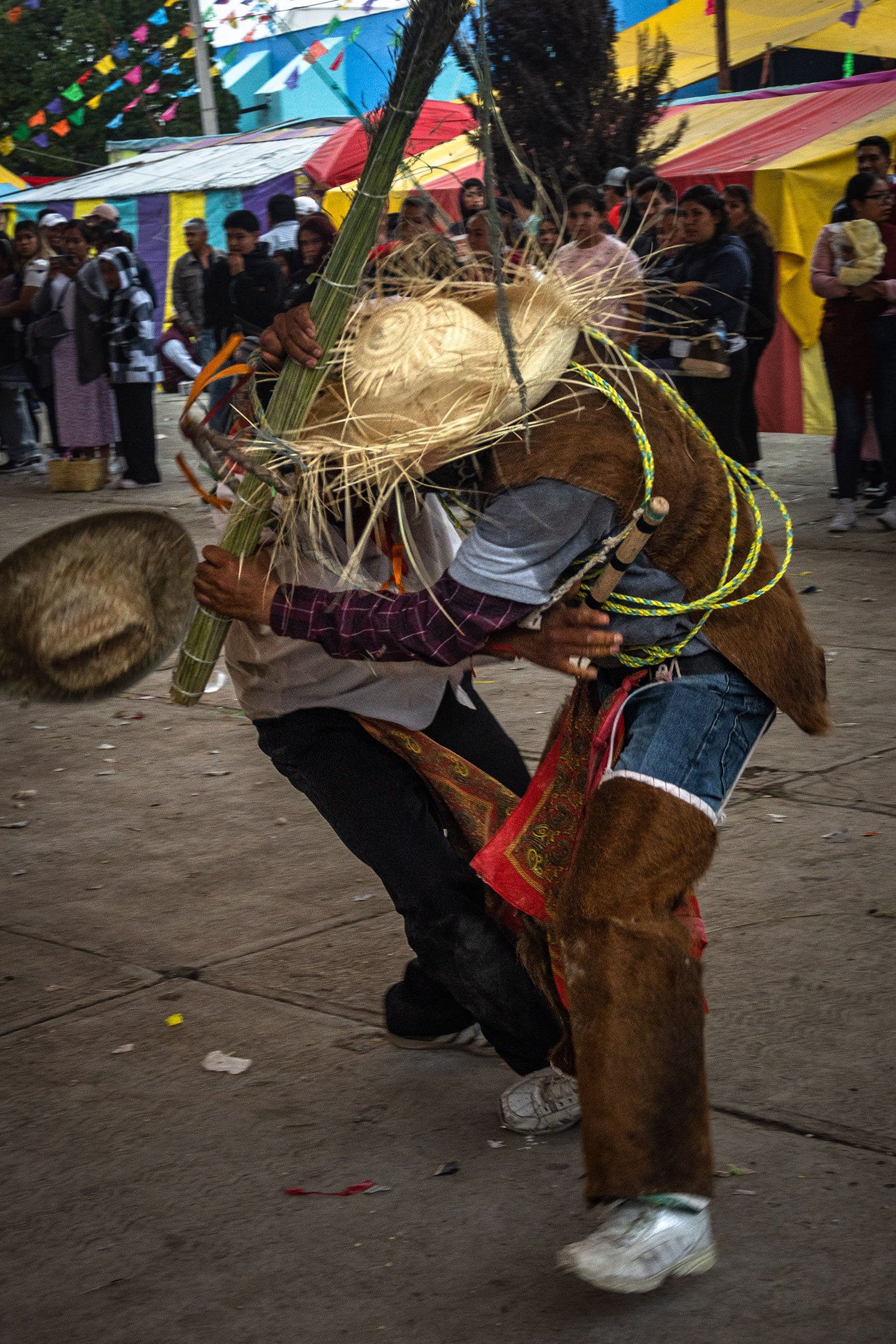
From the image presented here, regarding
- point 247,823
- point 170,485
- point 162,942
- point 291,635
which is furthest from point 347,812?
point 170,485

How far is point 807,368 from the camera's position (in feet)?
36.2

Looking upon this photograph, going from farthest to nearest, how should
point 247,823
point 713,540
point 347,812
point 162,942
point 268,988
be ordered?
point 247,823, point 162,942, point 268,988, point 347,812, point 713,540

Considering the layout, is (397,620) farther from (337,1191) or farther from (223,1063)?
(223,1063)

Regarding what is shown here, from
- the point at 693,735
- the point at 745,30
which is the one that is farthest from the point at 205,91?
the point at 693,735

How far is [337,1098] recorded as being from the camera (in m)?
3.10

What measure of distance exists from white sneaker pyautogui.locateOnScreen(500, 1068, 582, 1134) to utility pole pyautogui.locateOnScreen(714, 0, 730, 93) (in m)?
14.9

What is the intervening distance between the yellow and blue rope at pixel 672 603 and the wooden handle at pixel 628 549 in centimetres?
3

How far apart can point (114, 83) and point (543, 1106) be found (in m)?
32.1

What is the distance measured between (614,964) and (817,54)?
59.5ft

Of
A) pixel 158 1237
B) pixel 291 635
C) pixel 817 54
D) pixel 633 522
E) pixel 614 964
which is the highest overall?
pixel 817 54

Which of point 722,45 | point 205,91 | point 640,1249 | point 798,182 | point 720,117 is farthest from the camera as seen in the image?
point 205,91

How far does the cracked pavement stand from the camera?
240 centimetres

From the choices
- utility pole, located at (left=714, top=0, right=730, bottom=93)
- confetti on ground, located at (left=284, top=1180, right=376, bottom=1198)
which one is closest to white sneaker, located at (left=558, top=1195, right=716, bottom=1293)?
confetti on ground, located at (left=284, top=1180, right=376, bottom=1198)

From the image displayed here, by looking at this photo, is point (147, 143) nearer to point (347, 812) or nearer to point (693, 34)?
point (693, 34)
